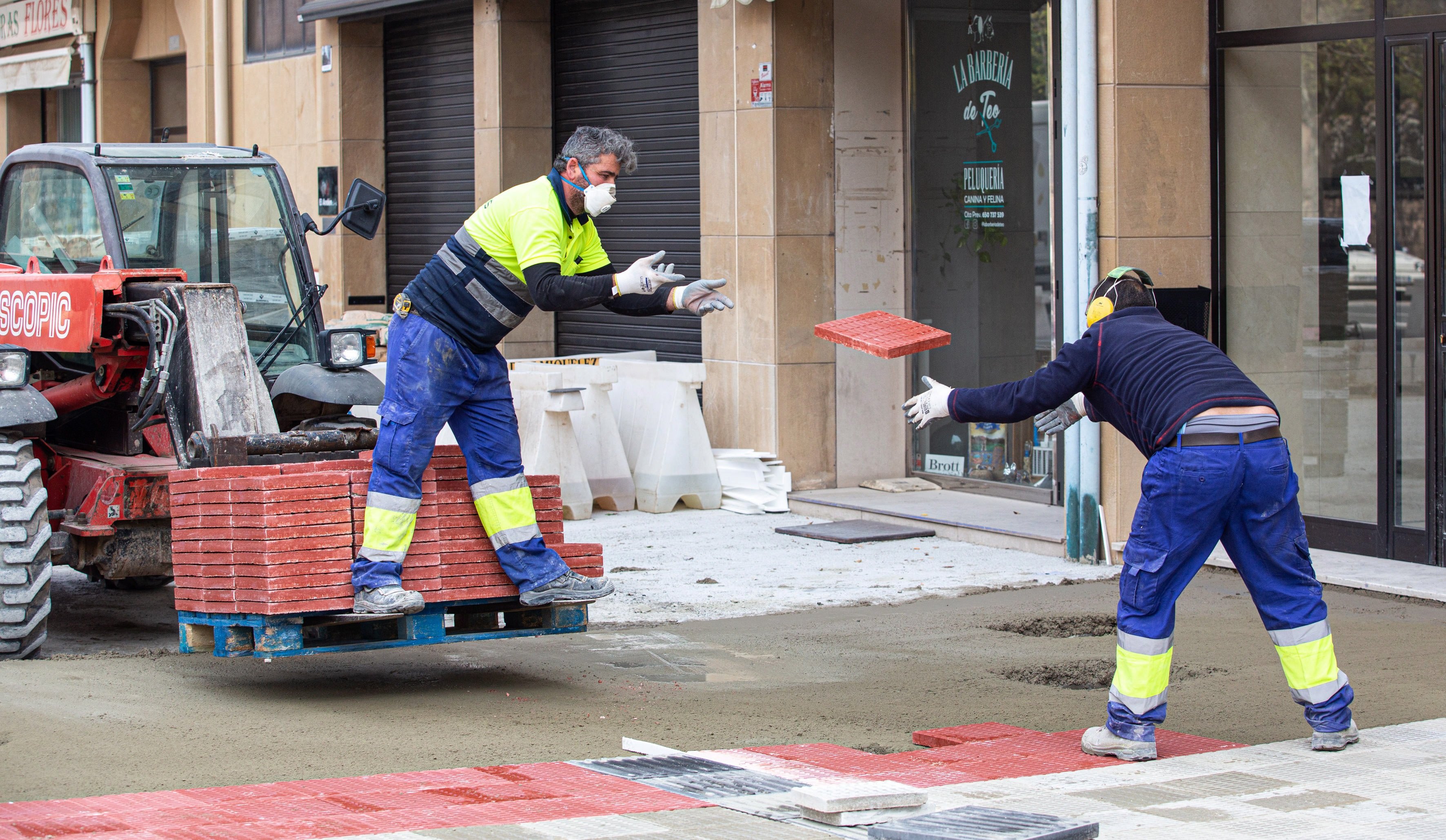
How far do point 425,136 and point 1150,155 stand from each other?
356 inches

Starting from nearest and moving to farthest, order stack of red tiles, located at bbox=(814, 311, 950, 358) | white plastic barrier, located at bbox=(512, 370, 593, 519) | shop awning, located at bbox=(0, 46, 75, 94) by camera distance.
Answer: stack of red tiles, located at bbox=(814, 311, 950, 358), white plastic barrier, located at bbox=(512, 370, 593, 519), shop awning, located at bbox=(0, 46, 75, 94)

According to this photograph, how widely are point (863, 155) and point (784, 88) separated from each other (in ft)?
2.70

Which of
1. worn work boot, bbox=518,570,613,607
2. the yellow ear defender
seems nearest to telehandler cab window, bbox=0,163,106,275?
worn work boot, bbox=518,570,613,607

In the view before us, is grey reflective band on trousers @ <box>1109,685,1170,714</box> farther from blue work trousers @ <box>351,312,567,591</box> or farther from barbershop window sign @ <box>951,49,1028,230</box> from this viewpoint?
barbershop window sign @ <box>951,49,1028,230</box>

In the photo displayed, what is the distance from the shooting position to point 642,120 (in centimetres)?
1408

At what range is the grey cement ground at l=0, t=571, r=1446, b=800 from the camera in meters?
5.91

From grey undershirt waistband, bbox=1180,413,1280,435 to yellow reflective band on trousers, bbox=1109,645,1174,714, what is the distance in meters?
0.75

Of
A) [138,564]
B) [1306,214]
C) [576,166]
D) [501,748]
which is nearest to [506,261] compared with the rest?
[576,166]

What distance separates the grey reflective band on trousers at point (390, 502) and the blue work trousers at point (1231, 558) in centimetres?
273

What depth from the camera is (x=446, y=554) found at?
673cm

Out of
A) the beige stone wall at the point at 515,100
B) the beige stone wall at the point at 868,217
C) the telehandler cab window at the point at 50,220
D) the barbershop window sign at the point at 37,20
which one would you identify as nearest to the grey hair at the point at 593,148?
the telehandler cab window at the point at 50,220

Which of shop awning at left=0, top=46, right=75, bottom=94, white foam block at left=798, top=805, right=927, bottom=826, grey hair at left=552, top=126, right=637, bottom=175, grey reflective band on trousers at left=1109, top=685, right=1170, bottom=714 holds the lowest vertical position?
white foam block at left=798, top=805, right=927, bottom=826

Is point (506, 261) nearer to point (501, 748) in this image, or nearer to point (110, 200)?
point (501, 748)

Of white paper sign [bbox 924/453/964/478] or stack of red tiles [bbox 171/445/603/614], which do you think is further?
white paper sign [bbox 924/453/964/478]
